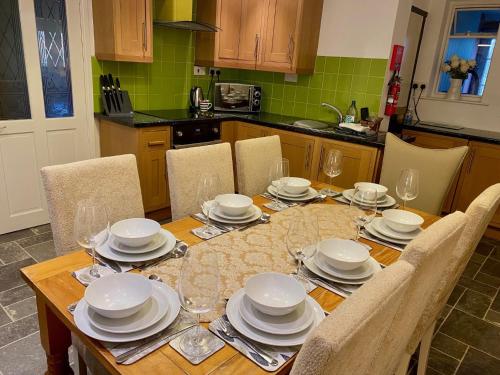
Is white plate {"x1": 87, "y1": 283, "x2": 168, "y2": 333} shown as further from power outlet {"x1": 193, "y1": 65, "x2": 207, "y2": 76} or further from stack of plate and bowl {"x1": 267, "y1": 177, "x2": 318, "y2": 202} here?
power outlet {"x1": 193, "y1": 65, "x2": 207, "y2": 76}

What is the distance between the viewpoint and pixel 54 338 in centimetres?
122

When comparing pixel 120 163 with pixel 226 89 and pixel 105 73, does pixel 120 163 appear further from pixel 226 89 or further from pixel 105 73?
pixel 226 89

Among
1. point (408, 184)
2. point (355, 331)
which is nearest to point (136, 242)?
point (355, 331)

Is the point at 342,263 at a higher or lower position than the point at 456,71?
lower

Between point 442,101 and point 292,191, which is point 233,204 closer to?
point 292,191

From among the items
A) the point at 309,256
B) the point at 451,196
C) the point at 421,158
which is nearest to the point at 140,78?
the point at 421,158

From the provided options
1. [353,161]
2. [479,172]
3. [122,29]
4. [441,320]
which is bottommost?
[441,320]

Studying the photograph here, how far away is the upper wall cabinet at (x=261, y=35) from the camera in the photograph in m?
3.47

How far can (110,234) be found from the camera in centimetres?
131

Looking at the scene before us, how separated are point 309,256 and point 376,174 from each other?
1900mm

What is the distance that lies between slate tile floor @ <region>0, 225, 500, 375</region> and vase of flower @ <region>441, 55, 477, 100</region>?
2.01 metres

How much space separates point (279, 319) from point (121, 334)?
385 mm

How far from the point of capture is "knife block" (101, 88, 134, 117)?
128 inches

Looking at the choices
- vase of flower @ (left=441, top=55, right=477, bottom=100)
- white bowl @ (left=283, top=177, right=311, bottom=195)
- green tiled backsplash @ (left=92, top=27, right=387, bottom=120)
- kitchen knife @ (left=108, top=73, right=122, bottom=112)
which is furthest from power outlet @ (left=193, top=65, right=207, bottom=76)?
vase of flower @ (left=441, top=55, right=477, bottom=100)
